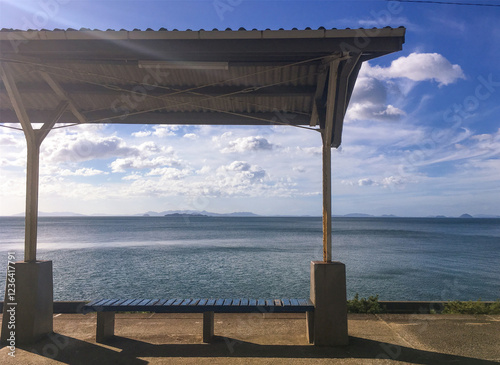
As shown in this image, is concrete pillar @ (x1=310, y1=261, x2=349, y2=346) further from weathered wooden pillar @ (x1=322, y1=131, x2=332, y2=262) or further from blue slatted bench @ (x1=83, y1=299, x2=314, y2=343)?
weathered wooden pillar @ (x1=322, y1=131, x2=332, y2=262)

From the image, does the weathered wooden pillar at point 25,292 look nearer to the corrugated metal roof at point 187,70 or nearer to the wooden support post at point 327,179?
the corrugated metal roof at point 187,70

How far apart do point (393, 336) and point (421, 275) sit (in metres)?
29.8

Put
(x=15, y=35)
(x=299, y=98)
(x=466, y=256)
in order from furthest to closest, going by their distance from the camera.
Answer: (x=466, y=256), (x=299, y=98), (x=15, y=35)

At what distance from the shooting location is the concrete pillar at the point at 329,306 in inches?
223

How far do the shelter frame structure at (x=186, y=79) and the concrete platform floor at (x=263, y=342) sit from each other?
0.48 metres

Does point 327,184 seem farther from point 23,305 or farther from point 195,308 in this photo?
point 23,305

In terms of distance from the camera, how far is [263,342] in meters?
5.80

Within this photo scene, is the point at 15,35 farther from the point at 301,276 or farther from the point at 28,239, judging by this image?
the point at 301,276

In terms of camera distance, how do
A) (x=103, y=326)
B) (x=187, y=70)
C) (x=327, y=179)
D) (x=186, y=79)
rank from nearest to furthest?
(x=103, y=326) < (x=187, y=70) < (x=327, y=179) < (x=186, y=79)

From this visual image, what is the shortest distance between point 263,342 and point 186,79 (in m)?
4.23

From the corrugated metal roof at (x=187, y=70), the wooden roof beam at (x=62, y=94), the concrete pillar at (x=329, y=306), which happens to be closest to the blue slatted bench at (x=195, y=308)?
the concrete pillar at (x=329, y=306)

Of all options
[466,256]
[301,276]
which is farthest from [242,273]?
[466,256]

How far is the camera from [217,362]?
5.04 m

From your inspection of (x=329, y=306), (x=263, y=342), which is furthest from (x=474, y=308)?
(x=263, y=342)
